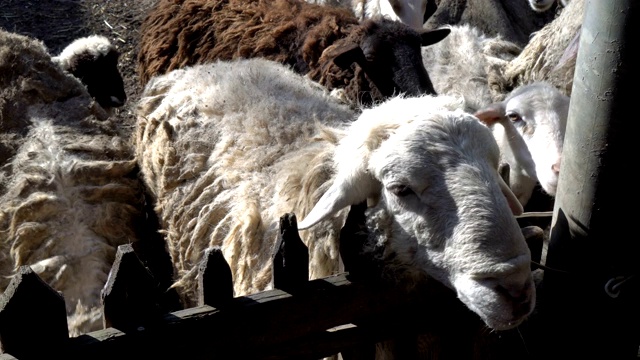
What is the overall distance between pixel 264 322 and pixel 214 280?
7.3 inches

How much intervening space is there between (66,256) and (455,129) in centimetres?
170

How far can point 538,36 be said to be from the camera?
5766mm

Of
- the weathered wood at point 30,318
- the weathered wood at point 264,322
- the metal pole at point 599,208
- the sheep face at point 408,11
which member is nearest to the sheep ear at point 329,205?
the weathered wood at point 264,322

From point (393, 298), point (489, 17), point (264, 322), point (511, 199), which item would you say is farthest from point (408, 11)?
point (264, 322)

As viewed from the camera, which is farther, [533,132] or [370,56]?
[370,56]

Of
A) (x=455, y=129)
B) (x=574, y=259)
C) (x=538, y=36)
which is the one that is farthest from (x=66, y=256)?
(x=538, y=36)

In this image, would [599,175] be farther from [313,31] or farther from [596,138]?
[313,31]

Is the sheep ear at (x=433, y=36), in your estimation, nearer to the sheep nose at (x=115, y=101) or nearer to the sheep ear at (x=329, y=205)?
the sheep nose at (x=115, y=101)

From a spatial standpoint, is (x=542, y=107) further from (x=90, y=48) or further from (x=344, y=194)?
(x=90, y=48)

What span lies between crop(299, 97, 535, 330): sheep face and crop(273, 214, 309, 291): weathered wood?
0.32m

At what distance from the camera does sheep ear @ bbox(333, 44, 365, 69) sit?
4.86 m

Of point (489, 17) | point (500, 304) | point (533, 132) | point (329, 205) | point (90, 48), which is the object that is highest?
point (90, 48)

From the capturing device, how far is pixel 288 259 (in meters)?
1.98

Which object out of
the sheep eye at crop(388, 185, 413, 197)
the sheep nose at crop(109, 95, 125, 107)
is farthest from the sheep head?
the sheep eye at crop(388, 185, 413, 197)
